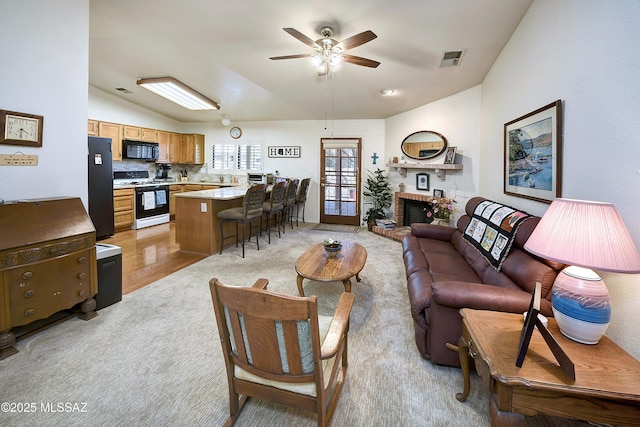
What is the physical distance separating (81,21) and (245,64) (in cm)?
170

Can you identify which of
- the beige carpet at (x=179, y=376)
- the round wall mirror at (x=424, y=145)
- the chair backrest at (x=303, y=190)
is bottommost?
the beige carpet at (x=179, y=376)

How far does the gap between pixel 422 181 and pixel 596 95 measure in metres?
3.67

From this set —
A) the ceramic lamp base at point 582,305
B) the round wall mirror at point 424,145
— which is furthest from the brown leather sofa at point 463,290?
the round wall mirror at point 424,145

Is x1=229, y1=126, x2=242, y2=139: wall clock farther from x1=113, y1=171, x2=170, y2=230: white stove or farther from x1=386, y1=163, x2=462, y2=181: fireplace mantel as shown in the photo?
x1=386, y1=163, x2=462, y2=181: fireplace mantel

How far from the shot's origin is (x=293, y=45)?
3.15 m

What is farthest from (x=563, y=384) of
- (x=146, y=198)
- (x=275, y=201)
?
(x=146, y=198)

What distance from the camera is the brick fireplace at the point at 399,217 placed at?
17.1ft

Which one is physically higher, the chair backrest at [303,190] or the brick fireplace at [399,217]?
the chair backrest at [303,190]

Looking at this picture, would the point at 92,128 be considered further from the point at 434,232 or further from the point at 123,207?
the point at 434,232

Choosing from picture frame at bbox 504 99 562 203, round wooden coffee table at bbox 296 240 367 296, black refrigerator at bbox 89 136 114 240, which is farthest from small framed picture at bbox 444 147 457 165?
black refrigerator at bbox 89 136 114 240

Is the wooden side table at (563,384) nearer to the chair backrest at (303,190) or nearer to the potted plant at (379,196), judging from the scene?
the potted plant at (379,196)

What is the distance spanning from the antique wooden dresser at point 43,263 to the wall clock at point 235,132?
5293 mm

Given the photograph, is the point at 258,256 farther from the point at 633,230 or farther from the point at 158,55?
the point at 633,230

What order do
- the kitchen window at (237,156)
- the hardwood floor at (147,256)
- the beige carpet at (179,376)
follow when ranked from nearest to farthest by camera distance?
the beige carpet at (179,376), the hardwood floor at (147,256), the kitchen window at (237,156)
